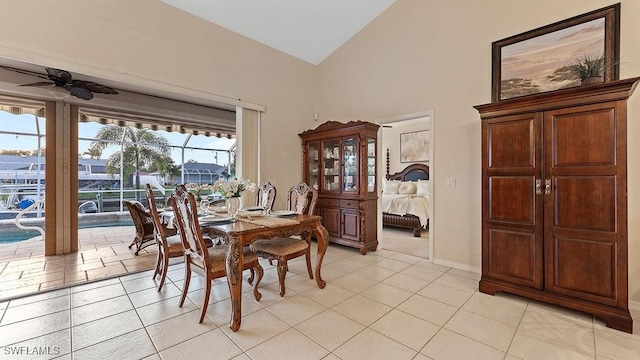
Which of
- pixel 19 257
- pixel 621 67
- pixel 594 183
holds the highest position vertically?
pixel 621 67

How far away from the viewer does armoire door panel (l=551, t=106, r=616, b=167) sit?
2.04m

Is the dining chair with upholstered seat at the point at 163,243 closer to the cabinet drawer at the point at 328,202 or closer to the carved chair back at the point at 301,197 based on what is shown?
the carved chair back at the point at 301,197

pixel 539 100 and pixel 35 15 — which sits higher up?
pixel 35 15

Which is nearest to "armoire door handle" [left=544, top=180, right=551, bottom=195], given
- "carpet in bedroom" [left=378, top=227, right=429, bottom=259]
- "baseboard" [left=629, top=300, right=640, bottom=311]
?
"baseboard" [left=629, top=300, right=640, bottom=311]

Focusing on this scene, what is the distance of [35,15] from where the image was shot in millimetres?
2605

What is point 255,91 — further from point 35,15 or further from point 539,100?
point 539,100

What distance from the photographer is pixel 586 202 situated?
214 cm

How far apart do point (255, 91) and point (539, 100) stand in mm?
3723

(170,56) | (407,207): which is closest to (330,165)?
(407,207)

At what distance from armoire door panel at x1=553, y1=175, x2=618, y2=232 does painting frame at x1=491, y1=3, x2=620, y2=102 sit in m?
1.10

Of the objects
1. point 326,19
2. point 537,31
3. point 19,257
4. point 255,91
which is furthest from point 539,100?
point 19,257

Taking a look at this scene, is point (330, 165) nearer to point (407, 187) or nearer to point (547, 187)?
point (407, 187)

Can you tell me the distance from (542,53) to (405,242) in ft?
10.5

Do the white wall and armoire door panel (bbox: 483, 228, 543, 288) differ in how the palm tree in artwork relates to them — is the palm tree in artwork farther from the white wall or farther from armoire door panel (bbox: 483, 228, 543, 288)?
→ armoire door panel (bbox: 483, 228, 543, 288)
